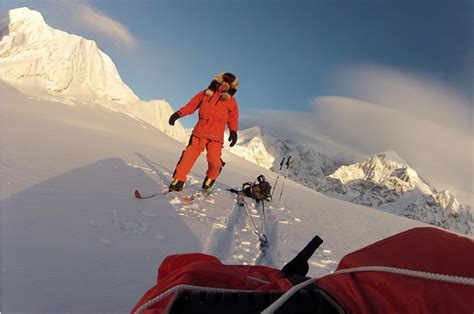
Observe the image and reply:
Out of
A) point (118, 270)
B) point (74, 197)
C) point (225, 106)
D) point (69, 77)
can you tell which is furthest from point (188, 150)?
point (69, 77)

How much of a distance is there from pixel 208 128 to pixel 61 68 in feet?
117

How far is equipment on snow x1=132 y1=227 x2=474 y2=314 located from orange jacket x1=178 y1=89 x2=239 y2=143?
4.62 metres

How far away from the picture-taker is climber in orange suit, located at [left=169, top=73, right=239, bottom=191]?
5.86 metres

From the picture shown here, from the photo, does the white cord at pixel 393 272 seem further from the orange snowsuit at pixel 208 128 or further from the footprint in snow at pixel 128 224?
the orange snowsuit at pixel 208 128

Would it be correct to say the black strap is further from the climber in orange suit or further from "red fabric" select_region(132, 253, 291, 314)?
the climber in orange suit

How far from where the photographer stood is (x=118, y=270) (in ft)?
7.73

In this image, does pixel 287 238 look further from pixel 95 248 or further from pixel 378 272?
pixel 378 272

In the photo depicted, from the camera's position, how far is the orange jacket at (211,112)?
5.91m

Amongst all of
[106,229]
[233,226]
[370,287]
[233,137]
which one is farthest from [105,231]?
[233,137]

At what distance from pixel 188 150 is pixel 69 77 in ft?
120

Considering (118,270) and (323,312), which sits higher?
(323,312)

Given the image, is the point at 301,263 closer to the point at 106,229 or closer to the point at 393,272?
the point at 393,272

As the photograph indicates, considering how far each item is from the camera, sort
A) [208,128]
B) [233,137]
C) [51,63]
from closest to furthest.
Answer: [208,128], [233,137], [51,63]

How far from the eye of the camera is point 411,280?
107 cm
